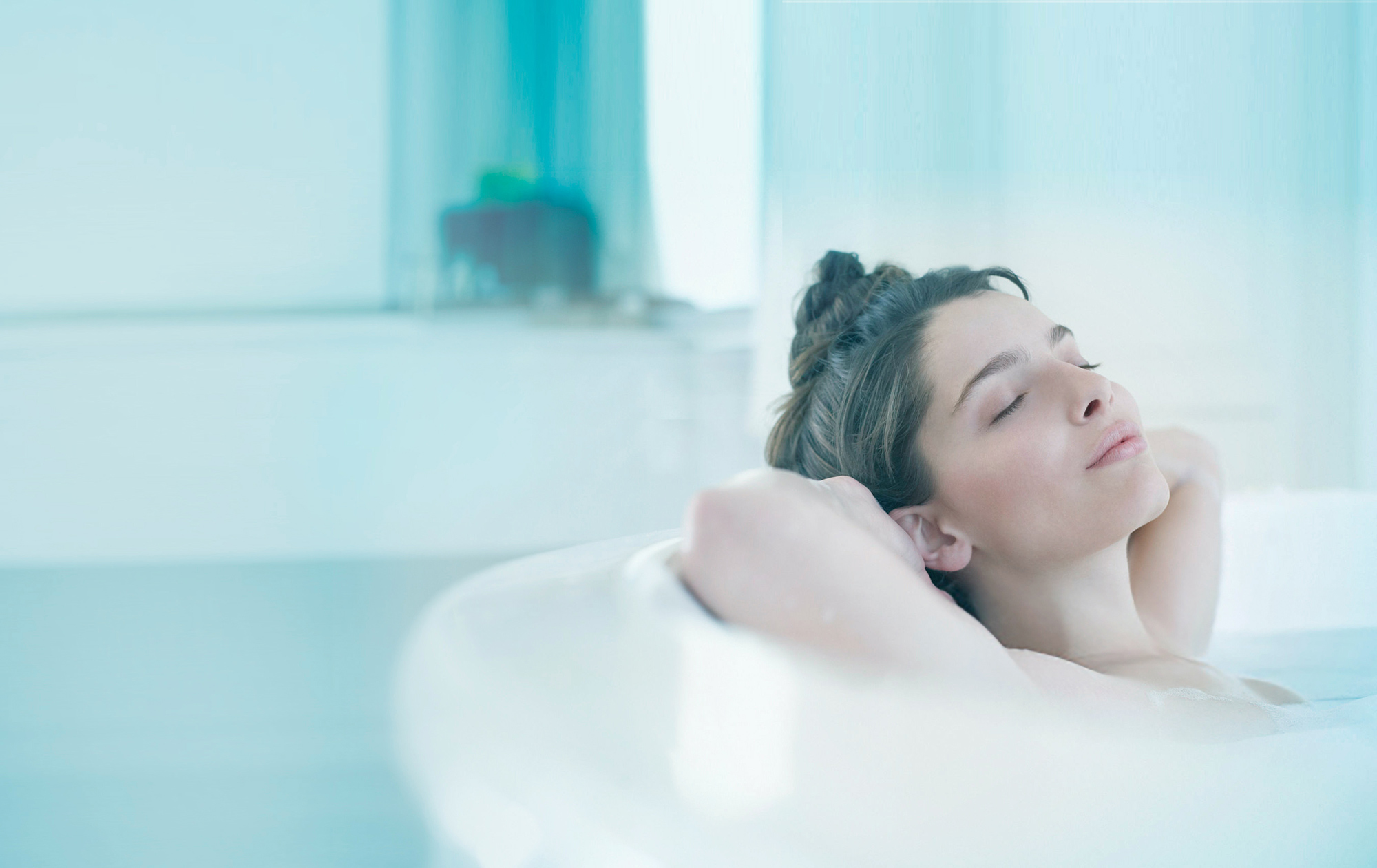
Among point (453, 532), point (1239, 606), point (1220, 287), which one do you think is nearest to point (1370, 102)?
point (1220, 287)

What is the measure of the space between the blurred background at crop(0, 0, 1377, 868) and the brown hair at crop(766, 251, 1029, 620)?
942 millimetres

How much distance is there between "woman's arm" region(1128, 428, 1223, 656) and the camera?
1000 millimetres

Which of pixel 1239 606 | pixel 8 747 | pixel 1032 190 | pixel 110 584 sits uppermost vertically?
pixel 1032 190

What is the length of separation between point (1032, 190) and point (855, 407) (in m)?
1.47

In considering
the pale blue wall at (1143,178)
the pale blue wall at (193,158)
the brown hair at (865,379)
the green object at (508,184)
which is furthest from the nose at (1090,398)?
the pale blue wall at (193,158)

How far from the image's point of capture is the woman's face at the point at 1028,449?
29.7 inches

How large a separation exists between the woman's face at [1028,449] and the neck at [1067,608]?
0.10ft

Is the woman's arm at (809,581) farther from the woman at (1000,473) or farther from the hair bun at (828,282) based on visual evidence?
the hair bun at (828,282)

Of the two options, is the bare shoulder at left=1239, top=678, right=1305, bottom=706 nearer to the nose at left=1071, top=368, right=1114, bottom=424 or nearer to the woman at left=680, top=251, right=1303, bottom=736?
the woman at left=680, top=251, right=1303, bottom=736

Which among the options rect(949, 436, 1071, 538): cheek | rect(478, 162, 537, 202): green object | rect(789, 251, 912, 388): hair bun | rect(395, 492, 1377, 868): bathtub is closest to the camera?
rect(395, 492, 1377, 868): bathtub

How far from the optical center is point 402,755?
53 cm

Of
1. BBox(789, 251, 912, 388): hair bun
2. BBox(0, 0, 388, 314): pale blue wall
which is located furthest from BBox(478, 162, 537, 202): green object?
BBox(789, 251, 912, 388): hair bun

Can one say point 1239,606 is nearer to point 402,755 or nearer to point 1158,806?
point 1158,806

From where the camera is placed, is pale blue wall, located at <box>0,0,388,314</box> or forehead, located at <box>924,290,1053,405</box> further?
pale blue wall, located at <box>0,0,388,314</box>
